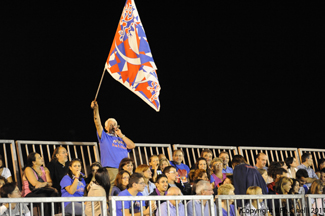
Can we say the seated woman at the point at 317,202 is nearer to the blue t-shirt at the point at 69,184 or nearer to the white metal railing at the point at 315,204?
the white metal railing at the point at 315,204

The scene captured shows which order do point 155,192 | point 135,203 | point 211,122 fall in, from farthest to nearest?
1. point 211,122
2. point 155,192
3. point 135,203

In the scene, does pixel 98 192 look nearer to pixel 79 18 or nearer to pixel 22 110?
pixel 22 110

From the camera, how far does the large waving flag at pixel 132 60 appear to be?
855cm

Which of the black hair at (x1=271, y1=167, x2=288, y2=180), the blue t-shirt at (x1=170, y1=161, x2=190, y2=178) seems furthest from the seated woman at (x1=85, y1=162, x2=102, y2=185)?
the black hair at (x1=271, y1=167, x2=288, y2=180)

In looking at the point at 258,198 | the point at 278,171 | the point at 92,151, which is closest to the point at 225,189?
the point at 258,198

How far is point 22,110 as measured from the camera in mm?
11219

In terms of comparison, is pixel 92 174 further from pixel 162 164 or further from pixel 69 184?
pixel 162 164

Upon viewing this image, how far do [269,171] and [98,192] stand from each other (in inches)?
129

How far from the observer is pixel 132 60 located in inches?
339

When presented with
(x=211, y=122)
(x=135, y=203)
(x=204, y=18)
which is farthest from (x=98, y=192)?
(x=204, y=18)

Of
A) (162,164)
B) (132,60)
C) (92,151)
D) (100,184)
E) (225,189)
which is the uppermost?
(132,60)

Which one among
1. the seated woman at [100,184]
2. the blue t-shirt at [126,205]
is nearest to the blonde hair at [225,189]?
the blue t-shirt at [126,205]

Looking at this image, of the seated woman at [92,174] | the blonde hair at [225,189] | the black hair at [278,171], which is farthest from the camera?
the black hair at [278,171]

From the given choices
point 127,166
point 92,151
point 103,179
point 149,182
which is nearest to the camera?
point 103,179
